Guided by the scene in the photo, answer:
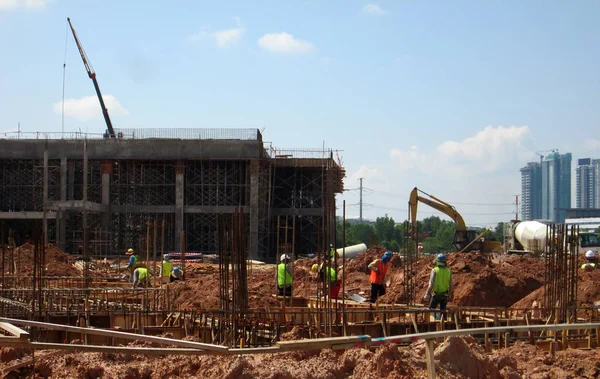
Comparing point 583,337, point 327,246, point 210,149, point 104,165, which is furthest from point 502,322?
point 104,165

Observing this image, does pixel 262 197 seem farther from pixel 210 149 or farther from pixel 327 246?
pixel 327 246

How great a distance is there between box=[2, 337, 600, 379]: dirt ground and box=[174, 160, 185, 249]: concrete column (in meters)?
28.7

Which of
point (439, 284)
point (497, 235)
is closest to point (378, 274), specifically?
point (439, 284)

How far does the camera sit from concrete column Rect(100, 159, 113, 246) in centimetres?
3588

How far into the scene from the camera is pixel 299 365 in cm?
Answer: 668

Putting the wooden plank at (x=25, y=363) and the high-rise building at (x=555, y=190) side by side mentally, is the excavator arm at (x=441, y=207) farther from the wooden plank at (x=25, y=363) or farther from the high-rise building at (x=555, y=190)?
the high-rise building at (x=555, y=190)

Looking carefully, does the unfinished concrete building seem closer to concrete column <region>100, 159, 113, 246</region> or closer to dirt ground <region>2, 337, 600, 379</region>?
concrete column <region>100, 159, 113, 246</region>

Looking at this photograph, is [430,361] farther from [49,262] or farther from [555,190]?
[555,190]

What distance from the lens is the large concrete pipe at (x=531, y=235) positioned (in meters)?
34.6

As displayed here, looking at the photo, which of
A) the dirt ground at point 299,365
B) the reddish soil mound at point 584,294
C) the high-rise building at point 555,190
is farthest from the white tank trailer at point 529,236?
the high-rise building at point 555,190

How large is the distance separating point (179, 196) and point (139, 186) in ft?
7.13

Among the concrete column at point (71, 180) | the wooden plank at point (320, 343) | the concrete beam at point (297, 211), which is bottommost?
the wooden plank at point (320, 343)

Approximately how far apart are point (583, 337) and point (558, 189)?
195397 mm

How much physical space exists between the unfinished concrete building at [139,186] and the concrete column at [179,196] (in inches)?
1.8
